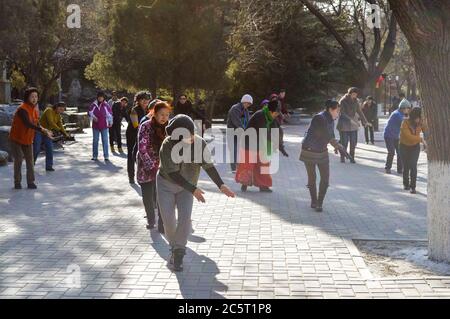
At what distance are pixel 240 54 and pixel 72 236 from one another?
16268mm

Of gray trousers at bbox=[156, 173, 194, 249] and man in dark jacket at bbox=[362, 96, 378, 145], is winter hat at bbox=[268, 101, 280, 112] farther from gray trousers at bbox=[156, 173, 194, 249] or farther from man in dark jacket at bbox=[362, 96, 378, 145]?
man in dark jacket at bbox=[362, 96, 378, 145]

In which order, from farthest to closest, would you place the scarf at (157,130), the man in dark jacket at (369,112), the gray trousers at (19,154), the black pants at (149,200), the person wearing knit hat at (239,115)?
the man in dark jacket at (369,112) < the person wearing knit hat at (239,115) < the gray trousers at (19,154) < the black pants at (149,200) < the scarf at (157,130)

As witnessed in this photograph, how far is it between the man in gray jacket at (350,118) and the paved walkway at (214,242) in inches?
117

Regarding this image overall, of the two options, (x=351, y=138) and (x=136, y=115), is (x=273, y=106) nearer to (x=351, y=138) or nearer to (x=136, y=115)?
(x=136, y=115)

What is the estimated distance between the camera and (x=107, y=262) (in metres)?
6.20

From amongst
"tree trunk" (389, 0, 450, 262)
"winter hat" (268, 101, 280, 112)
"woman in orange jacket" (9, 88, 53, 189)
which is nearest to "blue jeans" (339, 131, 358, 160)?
"winter hat" (268, 101, 280, 112)

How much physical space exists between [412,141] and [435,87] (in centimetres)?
473

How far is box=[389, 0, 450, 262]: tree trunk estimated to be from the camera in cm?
587

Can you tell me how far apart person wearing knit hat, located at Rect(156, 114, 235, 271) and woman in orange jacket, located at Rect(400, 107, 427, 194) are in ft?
18.1

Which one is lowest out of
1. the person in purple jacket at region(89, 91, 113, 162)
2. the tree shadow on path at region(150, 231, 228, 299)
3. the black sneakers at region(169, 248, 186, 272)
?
the tree shadow on path at region(150, 231, 228, 299)

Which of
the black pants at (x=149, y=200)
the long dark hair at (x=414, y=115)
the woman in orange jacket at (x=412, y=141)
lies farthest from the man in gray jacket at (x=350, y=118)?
the black pants at (x=149, y=200)

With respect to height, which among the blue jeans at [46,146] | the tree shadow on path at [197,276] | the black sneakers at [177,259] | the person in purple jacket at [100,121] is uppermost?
the person in purple jacket at [100,121]

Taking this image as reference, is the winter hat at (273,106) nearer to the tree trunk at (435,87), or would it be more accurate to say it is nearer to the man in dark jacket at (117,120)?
the tree trunk at (435,87)

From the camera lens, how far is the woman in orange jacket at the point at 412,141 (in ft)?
34.3
